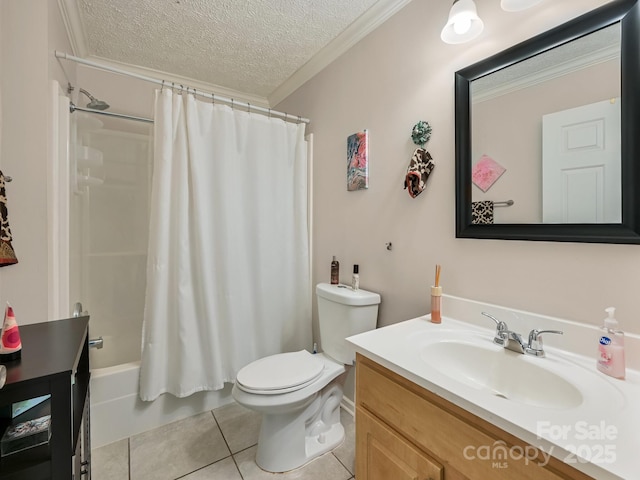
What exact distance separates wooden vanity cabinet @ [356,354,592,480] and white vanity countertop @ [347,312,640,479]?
4cm

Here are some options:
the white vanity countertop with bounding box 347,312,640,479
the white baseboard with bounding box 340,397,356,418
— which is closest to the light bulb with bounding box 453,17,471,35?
the white vanity countertop with bounding box 347,312,640,479

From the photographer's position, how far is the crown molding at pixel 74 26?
149 centimetres

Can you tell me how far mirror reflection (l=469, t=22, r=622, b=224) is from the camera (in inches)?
34.3

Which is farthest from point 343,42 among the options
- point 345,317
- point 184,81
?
point 345,317

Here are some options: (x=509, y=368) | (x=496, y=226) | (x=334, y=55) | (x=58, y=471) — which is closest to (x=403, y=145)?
(x=496, y=226)

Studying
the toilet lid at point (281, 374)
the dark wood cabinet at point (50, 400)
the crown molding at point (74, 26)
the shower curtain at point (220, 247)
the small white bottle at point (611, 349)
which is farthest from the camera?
the shower curtain at point (220, 247)

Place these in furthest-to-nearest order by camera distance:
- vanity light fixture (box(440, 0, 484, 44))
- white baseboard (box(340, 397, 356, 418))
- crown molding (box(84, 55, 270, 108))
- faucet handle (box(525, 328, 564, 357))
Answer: crown molding (box(84, 55, 270, 108))
white baseboard (box(340, 397, 356, 418))
vanity light fixture (box(440, 0, 484, 44))
faucet handle (box(525, 328, 564, 357))

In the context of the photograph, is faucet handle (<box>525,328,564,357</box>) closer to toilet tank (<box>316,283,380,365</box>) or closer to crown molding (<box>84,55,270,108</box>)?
toilet tank (<box>316,283,380,365</box>)

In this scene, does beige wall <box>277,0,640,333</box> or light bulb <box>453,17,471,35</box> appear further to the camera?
light bulb <box>453,17,471,35</box>

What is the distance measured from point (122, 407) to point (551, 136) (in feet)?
7.73

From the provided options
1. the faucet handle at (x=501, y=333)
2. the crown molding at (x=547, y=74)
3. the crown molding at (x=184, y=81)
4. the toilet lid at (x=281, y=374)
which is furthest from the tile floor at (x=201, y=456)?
the crown molding at (x=184, y=81)

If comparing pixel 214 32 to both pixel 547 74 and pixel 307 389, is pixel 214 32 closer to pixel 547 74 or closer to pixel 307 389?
pixel 547 74

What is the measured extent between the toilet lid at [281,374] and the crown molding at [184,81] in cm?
182

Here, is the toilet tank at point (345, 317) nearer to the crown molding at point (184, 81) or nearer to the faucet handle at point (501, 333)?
the faucet handle at point (501, 333)
